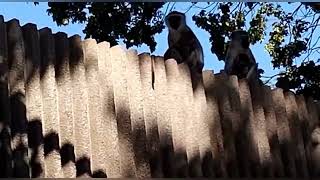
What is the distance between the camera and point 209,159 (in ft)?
9.66

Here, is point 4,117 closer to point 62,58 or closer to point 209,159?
point 62,58

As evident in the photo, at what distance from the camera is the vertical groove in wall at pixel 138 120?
271 centimetres

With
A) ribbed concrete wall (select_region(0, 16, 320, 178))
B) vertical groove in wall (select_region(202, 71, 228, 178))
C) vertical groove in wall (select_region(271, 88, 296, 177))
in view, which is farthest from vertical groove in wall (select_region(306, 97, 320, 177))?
vertical groove in wall (select_region(202, 71, 228, 178))

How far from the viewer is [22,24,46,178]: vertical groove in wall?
2.43m

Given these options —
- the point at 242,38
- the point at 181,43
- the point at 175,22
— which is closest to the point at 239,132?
the point at 181,43

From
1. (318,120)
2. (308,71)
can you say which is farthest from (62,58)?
(308,71)

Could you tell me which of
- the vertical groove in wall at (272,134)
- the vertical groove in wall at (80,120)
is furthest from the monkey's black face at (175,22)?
the vertical groove in wall at (80,120)

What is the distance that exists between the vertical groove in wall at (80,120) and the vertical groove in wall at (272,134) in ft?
3.19

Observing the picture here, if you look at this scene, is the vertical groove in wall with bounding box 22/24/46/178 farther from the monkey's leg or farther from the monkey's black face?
the monkey's black face

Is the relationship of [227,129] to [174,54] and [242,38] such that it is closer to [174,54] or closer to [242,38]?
[174,54]

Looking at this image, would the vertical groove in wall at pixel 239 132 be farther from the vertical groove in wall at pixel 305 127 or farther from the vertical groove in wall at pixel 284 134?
the vertical groove in wall at pixel 305 127

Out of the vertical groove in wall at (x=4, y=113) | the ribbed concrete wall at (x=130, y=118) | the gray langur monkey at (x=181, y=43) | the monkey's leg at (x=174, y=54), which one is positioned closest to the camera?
the vertical groove in wall at (x=4, y=113)

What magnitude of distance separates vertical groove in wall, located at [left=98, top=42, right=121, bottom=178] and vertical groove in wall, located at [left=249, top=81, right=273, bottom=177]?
760 mm

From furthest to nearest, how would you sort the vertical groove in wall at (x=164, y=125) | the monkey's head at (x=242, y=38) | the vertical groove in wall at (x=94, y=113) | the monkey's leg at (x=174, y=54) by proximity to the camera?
the monkey's head at (x=242, y=38) < the monkey's leg at (x=174, y=54) < the vertical groove in wall at (x=164, y=125) < the vertical groove in wall at (x=94, y=113)
